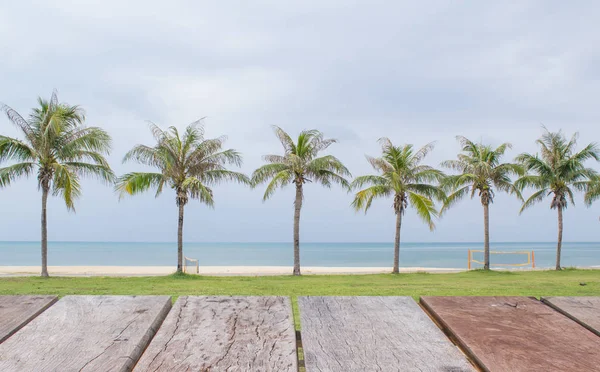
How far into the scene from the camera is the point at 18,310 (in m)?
1.83

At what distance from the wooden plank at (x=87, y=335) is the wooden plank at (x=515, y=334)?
97 centimetres

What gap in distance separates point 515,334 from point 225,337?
884 millimetres

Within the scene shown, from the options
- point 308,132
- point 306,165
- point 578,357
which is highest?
point 308,132

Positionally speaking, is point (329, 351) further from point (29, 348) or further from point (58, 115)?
point (58, 115)

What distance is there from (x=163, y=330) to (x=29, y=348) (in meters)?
0.37

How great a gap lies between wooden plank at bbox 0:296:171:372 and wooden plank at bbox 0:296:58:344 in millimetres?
30

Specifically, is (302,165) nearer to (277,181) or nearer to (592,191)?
(277,181)

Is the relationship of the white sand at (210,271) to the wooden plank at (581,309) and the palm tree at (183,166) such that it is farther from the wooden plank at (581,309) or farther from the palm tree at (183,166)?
the wooden plank at (581,309)

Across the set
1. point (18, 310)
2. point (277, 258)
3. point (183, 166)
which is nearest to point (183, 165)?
point (183, 166)

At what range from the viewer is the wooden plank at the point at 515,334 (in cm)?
142

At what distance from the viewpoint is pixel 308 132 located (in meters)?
25.2

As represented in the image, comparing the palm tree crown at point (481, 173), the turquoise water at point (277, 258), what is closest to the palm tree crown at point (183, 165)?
the palm tree crown at point (481, 173)

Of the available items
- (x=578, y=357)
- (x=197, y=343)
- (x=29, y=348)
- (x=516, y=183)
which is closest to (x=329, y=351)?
(x=197, y=343)

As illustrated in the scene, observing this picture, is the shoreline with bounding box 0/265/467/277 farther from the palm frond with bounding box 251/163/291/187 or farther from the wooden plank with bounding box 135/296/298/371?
the wooden plank with bounding box 135/296/298/371
